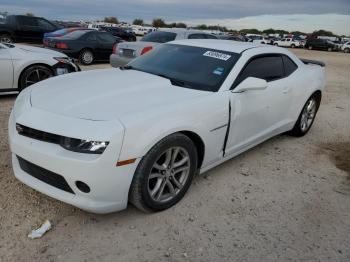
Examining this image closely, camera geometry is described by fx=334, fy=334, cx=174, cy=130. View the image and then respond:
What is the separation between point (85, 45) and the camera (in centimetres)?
1207

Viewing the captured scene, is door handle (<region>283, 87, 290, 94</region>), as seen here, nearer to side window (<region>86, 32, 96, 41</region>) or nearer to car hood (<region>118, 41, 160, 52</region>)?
car hood (<region>118, 41, 160, 52</region>)

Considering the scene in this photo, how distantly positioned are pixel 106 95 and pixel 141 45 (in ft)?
20.6

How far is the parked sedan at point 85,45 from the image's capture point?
11.8m

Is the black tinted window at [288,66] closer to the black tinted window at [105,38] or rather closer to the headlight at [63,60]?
the headlight at [63,60]

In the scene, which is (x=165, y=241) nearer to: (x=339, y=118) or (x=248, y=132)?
(x=248, y=132)

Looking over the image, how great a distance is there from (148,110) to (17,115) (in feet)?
3.88

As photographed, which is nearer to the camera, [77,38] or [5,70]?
[5,70]

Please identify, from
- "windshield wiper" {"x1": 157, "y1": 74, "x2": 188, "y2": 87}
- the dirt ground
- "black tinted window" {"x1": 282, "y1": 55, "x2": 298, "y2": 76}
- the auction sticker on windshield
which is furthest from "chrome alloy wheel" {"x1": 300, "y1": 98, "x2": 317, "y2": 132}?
"windshield wiper" {"x1": 157, "y1": 74, "x2": 188, "y2": 87}

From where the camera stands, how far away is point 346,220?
3252 millimetres

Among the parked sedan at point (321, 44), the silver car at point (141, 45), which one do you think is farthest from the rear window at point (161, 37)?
the parked sedan at point (321, 44)

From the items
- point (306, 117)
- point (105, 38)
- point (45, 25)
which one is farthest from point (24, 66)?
point (45, 25)

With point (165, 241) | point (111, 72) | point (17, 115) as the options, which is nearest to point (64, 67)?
point (111, 72)

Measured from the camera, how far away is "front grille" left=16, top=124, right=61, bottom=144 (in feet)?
8.54

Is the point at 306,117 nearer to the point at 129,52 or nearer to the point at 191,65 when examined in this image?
the point at 191,65
